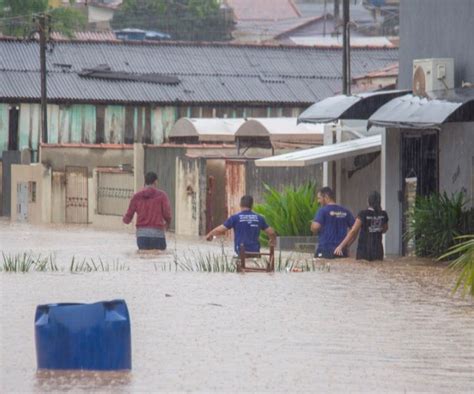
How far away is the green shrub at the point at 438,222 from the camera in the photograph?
25.1m

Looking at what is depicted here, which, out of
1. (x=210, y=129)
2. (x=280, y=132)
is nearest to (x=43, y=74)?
(x=210, y=129)

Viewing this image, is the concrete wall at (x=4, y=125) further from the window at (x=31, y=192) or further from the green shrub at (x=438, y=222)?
the green shrub at (x=438, y=222)

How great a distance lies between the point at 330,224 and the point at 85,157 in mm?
25221

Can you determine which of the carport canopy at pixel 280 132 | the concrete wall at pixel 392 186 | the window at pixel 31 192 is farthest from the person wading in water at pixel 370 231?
the window at pixel 31 192

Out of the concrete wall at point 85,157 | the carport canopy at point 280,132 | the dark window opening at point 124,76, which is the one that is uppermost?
the dark window opening at point 124,76

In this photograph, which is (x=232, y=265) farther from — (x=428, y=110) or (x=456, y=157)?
(x=456, y=157)

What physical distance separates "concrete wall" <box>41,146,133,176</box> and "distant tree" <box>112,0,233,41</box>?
35580mm

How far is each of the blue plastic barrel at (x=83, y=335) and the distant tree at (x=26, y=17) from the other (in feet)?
193

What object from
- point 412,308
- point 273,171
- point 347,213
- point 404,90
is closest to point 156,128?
point 273,171

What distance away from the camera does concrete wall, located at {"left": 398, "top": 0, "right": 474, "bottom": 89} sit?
85.4 feet

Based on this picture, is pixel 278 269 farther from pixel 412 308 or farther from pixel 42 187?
pixel 42 187

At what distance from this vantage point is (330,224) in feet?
78.5

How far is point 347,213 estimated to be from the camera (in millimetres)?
24062

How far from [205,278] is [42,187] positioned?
29745 mm
